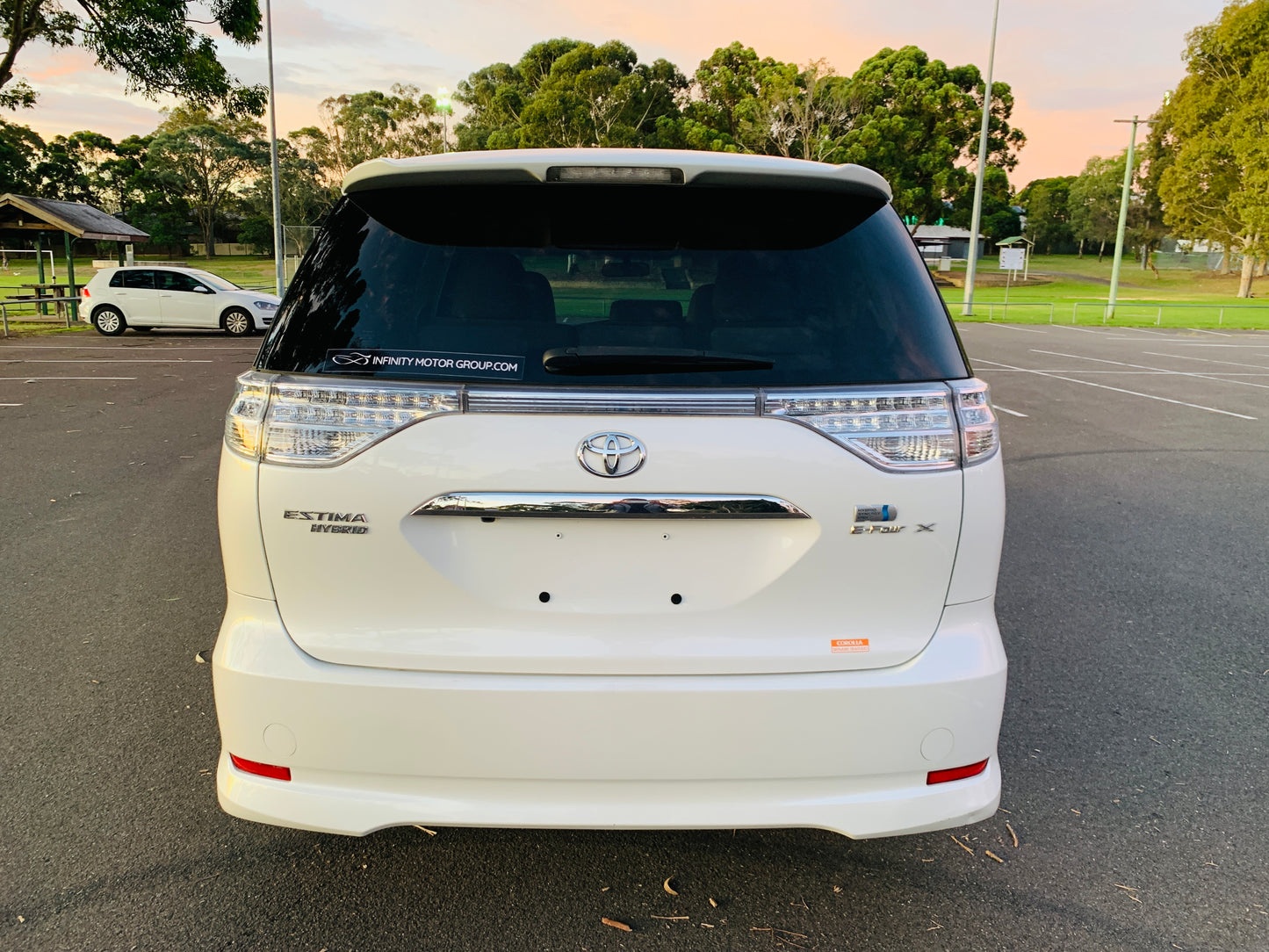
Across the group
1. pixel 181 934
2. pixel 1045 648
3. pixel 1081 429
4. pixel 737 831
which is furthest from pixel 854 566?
pixel 1081 429

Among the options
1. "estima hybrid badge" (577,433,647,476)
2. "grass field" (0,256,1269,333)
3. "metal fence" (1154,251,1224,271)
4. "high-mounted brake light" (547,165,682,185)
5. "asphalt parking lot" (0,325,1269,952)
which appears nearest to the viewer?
"estima hybrid badge" (577,433,647,476)

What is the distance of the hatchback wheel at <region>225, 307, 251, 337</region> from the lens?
73.4 feet

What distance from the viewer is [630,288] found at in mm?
2262

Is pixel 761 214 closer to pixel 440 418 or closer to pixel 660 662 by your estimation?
pixel 440 418

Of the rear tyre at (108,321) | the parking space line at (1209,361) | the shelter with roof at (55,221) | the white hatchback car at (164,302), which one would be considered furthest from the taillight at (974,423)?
the shelter with roof at (55,221)

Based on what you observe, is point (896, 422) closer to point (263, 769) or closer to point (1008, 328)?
point (263, 769)

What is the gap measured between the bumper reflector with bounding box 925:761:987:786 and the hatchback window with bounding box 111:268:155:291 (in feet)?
79.0

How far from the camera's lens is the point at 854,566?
2.04 meters

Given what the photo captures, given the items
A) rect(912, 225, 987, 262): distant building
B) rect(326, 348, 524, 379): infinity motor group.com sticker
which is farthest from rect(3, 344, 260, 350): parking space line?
rect(912, 225, 987, 262): distant building

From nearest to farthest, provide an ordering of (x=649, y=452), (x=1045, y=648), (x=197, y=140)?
(x=649, y=452) < (x=1045, y=648) < (x=197, y=140)

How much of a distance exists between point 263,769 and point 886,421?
5.23ft

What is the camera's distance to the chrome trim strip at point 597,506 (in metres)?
1.97

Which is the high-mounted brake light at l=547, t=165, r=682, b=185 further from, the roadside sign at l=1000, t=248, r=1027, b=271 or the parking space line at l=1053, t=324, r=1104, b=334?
the roadside sign at l=1000, t=248, r=1027, b=271

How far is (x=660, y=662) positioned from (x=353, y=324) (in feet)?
3.32
